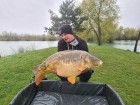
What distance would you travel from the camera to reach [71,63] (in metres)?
1.98

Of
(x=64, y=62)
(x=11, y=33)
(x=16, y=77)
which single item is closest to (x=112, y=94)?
(x=64, y=62)

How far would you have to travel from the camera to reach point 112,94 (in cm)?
249

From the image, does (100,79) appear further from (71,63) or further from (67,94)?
(71,63)

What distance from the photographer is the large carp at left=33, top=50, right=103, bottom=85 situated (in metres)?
1.97

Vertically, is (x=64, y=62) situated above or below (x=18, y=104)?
above

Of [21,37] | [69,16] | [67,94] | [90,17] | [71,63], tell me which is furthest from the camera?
[21,37]

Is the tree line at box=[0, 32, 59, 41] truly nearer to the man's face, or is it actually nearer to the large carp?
the man's face

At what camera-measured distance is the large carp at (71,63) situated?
1975mm

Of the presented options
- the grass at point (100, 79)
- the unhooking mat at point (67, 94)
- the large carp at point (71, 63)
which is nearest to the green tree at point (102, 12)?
the grass at point (100, 79)

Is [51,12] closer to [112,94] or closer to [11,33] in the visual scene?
[11,33]

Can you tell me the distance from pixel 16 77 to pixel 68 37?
207 cm

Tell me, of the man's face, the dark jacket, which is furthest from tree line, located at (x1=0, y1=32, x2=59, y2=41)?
the man's face

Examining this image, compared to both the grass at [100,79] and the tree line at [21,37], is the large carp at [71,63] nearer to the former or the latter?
the grass at [100,79]

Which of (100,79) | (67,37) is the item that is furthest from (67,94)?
(100,79)
